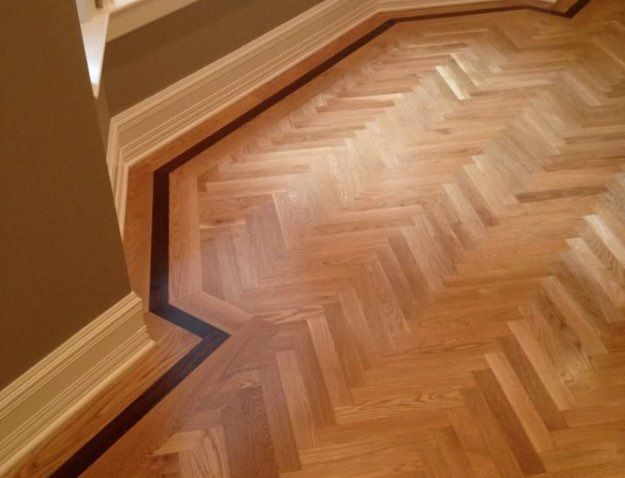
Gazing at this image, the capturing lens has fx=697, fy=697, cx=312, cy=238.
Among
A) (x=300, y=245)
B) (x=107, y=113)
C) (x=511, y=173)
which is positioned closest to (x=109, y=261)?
(x=300, y=245)

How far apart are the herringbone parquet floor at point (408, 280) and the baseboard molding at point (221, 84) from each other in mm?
189

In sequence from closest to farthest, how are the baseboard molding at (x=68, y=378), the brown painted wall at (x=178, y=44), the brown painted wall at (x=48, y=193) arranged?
the brown painted wall at (x=48, y=193)
the baseboard molding at (x=68, y=378)
the brown painted wall at (x=178, y=44)

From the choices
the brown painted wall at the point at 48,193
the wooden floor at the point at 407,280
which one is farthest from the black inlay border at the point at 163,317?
the brown painted wall at the point at 48,193

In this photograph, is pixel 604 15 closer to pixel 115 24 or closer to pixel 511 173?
pixel 511 173

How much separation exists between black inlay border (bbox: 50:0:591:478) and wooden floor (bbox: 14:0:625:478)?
0.10 ft

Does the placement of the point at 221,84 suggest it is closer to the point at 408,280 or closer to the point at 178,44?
the point at 178,44

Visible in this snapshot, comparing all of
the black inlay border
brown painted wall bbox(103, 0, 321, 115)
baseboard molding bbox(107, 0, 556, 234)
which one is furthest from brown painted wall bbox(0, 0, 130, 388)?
Result: brown painted wall bbox(103, 0, 321, 115)

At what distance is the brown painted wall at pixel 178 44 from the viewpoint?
8.06 feet

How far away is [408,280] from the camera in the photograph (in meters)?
2.15

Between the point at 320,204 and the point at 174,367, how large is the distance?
32.6 inches

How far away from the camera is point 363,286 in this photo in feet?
7.00

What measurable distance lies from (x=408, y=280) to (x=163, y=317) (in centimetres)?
75

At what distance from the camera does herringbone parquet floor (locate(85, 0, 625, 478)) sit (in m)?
1.70

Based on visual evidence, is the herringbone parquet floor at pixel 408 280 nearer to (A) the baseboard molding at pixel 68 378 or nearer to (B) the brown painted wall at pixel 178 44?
(A) the baseboard molding at pixel 68 378
